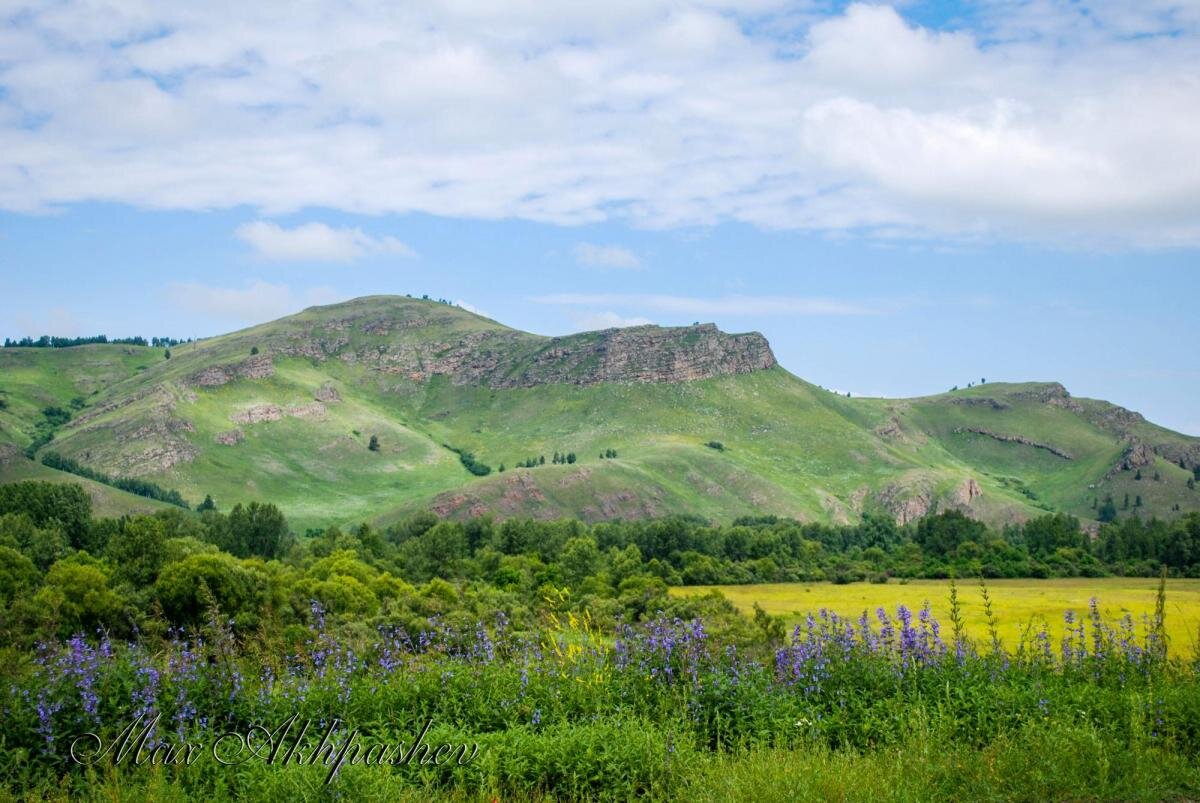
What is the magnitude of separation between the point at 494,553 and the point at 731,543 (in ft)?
137

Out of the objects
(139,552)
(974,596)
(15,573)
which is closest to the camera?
(15,573)

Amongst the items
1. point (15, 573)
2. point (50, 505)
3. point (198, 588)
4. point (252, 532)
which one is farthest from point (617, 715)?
point (252, 532)

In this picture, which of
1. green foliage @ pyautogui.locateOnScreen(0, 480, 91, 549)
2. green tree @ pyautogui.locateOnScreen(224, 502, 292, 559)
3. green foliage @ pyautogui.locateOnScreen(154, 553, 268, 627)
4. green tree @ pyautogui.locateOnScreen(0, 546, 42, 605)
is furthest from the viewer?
green tree @ pyautogui.locateOnScreen(224, 502, 292, 559)

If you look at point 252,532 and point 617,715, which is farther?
point 252,532

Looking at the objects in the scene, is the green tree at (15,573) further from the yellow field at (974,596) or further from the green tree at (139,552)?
the yellow field at (974,596)

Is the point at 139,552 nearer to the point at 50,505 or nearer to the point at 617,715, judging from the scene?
the point at 50,505

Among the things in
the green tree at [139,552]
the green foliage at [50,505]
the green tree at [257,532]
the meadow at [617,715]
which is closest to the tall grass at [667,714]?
the meadow at [617,715]

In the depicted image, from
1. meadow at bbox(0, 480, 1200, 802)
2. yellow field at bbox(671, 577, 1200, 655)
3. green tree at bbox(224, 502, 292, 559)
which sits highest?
meadow at bbox(0, 480, 1200, 802)

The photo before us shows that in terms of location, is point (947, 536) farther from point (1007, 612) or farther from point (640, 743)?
point (640, 743)

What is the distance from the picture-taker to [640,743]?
10.5m

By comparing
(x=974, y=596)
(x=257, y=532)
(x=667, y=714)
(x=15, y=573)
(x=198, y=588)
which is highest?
(x=667, y=714)

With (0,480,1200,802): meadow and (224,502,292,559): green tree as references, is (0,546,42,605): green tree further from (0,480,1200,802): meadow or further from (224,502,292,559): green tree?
(224,502,292,559): green tree

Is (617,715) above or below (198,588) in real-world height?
above

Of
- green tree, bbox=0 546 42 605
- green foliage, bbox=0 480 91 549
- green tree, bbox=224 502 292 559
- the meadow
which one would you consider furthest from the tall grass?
green tree, bbox=224 502 292 559
